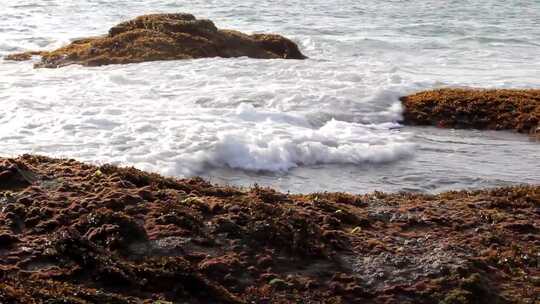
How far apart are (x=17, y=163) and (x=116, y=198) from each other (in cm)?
116

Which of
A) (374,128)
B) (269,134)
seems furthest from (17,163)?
(374,128)

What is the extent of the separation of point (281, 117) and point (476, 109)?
331cm

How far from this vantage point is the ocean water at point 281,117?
Result: 851cm

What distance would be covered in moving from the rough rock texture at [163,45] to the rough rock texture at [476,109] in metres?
6.05

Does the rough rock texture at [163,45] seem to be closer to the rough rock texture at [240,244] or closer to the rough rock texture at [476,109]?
the rough rock texture at [476,109]

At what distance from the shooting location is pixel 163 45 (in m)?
16.9

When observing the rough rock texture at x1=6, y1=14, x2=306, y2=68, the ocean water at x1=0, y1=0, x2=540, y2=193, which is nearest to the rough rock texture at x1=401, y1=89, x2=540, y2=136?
the ocean water at x1=0, y1=0, x2=540, y2=193

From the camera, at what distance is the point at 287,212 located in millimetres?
5844

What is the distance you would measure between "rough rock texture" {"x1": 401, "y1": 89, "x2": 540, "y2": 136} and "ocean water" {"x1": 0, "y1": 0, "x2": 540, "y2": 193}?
320 millimetres

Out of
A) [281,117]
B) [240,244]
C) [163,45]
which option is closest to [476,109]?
[281,117]

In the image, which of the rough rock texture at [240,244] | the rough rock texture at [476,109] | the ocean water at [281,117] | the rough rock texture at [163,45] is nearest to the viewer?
the rough rock texture at [240,244]

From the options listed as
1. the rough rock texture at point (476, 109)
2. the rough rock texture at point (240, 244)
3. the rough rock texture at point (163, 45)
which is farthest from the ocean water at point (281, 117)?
the rough rock texture at point (240, 244)

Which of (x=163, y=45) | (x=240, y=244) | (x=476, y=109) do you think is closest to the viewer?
(x=240, y=244)

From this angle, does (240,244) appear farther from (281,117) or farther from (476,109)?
(476,109)
